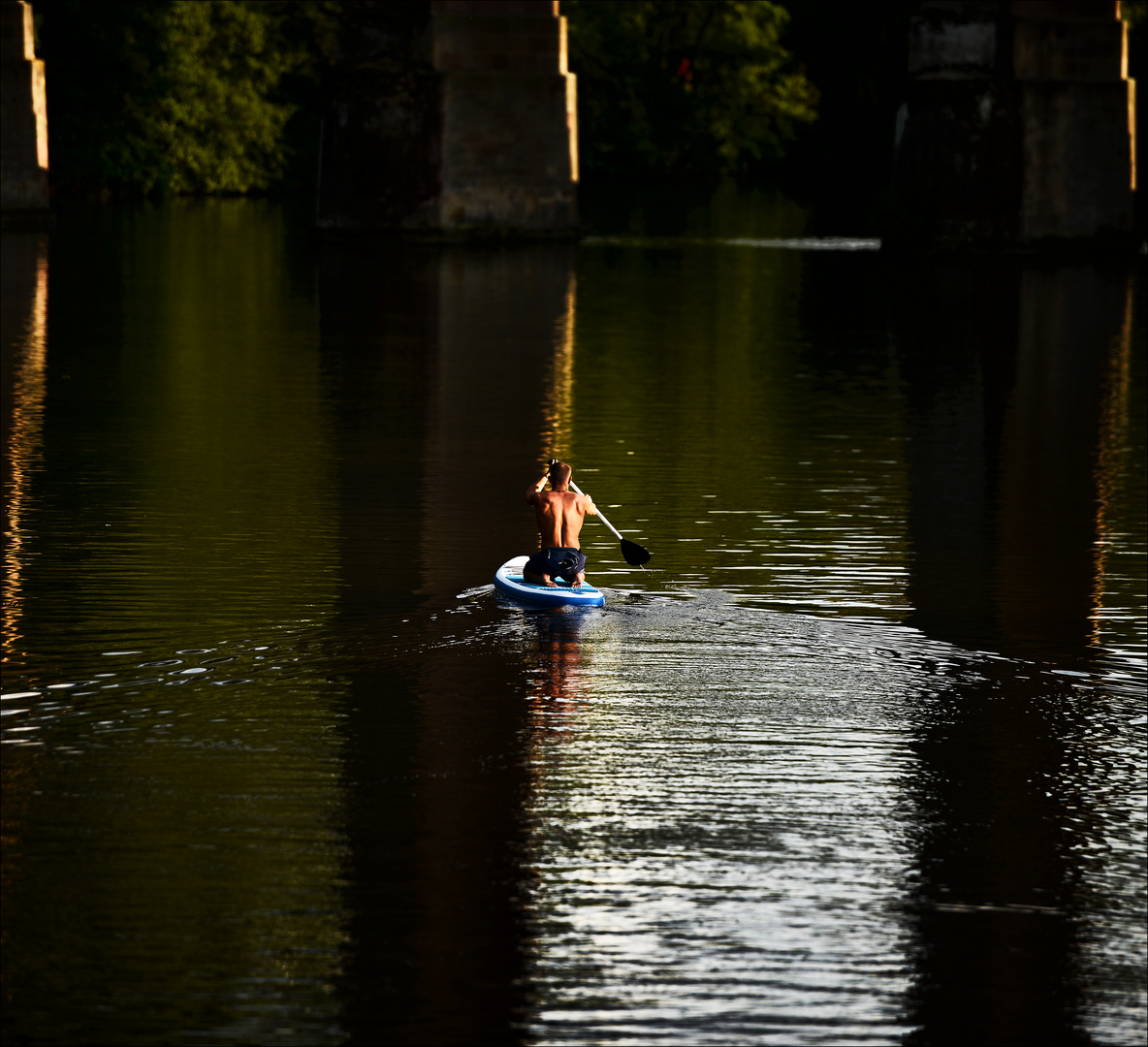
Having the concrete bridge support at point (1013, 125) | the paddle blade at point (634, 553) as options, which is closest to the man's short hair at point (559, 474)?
the paddle blade at point (634, 553)

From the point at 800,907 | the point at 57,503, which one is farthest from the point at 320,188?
the point at 800,907

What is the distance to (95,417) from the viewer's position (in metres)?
17.8

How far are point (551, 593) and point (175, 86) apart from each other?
58828 millimetres

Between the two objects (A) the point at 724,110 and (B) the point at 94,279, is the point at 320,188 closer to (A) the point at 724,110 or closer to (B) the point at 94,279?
(B) the point at 94,279

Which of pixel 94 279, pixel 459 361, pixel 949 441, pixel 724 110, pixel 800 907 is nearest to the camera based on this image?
pixel 800 907

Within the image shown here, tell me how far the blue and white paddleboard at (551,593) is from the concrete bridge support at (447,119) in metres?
Answer: 31.4

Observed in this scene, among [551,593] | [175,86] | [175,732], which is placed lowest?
[175,732]

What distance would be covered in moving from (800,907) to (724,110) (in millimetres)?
80653

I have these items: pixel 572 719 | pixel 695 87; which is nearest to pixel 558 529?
pixel 572 719

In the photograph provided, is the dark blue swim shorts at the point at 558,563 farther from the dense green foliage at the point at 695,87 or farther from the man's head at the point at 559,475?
the dense green foliage at the point at 695,87

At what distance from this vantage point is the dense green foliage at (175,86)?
63875mm

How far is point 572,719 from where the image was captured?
887 centimetres

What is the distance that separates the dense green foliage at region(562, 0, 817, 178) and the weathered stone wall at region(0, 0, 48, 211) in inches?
1489

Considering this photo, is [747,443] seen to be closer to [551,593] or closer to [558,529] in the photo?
[558,529]
